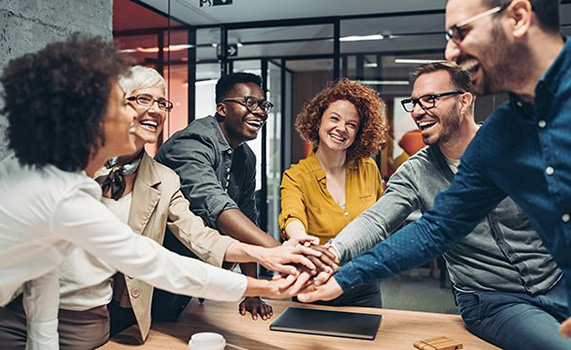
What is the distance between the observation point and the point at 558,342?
1.57m

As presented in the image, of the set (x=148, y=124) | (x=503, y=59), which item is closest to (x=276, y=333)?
(x=148, y=124)

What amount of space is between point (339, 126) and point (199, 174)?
2.69 feet

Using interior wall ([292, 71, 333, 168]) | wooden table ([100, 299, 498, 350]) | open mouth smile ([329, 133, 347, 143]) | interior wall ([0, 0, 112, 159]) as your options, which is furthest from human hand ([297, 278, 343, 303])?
interior wall ([292, 71, 333, 168])

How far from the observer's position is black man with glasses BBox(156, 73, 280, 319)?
2143 mm

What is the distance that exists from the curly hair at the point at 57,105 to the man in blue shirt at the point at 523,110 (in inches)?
38.4

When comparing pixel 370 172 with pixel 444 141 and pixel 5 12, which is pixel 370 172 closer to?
pixel 444 141

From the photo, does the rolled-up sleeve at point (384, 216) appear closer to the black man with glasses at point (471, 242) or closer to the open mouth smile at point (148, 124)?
the black man with glasses at point (471, 242)

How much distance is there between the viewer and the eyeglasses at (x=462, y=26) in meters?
1.31

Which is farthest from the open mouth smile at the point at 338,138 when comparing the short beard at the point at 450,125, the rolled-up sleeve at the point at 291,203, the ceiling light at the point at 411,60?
the ceiling light at the point at 411,60

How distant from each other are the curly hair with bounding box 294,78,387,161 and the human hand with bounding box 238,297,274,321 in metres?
1.03

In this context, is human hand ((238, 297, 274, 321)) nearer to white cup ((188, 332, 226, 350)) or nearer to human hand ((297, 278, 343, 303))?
human hand ((297, 278, 343, 303))

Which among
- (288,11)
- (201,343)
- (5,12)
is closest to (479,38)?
(201,343)

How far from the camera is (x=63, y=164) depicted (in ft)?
4.24

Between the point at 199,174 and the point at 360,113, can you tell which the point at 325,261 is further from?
the point at 360,113
